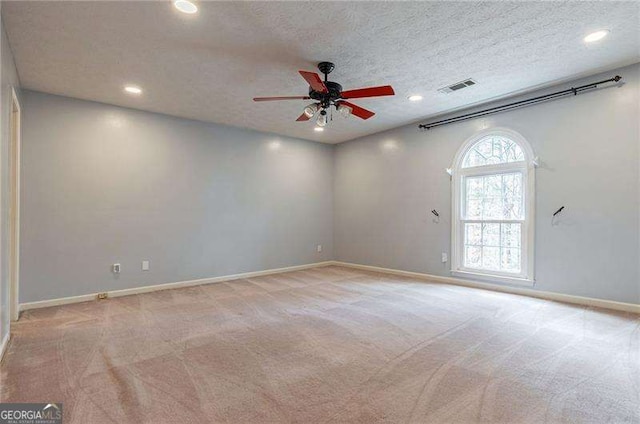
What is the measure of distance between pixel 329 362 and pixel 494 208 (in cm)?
382

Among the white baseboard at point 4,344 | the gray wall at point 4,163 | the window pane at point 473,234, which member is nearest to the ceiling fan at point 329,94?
the gray wall at point 4,163

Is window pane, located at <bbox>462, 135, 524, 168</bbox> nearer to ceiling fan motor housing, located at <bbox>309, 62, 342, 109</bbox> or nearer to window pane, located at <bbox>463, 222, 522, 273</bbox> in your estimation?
window pane, located at <bbox>463, 222, 522, 273</bbox>

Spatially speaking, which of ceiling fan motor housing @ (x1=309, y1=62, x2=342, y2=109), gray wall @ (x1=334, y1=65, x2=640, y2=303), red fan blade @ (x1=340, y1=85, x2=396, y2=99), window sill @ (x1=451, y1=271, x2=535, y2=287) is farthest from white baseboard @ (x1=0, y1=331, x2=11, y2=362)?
window sill @ (x1=451, y1=271, x2=535, y2=287)

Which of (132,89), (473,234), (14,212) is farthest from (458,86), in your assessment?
(14,212)

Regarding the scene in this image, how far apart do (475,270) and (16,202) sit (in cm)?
616

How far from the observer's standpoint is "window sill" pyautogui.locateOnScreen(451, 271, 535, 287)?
457 cm

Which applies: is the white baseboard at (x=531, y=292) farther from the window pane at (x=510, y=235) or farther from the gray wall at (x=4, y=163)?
the gray wall at (x=4, y=163)

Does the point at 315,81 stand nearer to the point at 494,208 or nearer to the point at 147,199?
the point at 147,199

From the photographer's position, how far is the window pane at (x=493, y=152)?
4.77 m

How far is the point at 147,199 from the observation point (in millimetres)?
5020

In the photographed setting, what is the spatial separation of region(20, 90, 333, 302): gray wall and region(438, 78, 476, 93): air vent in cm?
334

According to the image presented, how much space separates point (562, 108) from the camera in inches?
168

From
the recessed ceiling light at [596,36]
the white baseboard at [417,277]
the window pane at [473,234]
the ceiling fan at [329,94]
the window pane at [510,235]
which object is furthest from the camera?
the window pane at [473,234]

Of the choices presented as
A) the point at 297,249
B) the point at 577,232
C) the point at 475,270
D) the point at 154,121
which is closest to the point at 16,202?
the point at 154,121
